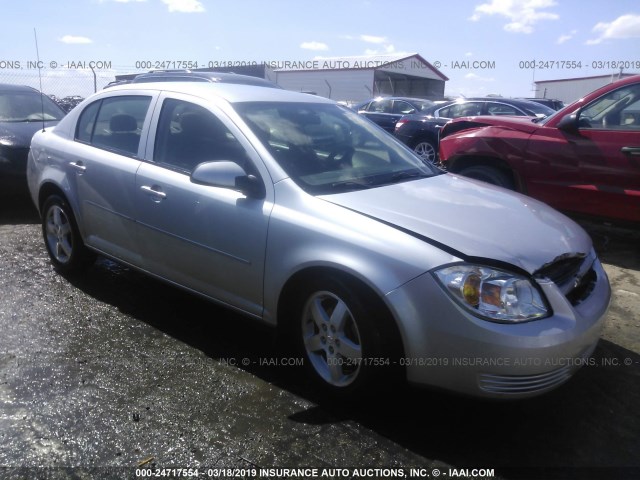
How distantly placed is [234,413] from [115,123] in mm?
2446

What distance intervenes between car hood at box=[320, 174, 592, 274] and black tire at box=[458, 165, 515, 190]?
8.01ft

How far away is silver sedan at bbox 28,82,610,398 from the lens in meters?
2.46

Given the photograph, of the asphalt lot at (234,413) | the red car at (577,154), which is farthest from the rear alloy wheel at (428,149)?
the asphalt lot at (234,413)

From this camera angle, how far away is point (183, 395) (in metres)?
2.95

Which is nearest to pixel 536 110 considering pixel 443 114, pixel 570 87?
pixel 443 114

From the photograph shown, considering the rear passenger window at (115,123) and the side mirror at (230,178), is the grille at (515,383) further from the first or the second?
the rear passenger window at (115,123)

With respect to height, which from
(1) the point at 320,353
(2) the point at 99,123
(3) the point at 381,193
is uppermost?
(2) the point at 99,123

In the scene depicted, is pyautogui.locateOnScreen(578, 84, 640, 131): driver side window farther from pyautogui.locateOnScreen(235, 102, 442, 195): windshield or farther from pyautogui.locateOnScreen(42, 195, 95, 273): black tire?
pyautogui.locateOnScreen(42, 195, 95, 273): black tire

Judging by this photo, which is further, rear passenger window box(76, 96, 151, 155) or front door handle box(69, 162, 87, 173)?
front door handle box(69, 162, 87, 173)

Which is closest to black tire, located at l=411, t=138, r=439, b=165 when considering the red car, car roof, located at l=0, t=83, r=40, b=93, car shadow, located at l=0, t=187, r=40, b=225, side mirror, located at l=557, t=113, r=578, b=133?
the red car

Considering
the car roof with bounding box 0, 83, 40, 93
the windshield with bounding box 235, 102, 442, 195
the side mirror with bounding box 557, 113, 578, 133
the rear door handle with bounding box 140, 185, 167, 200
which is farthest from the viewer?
the car roof with bounding box 0, 83, 40, 93

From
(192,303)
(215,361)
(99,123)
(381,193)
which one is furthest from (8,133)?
(381,193)

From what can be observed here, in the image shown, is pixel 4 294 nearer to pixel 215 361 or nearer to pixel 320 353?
pixel 215 361

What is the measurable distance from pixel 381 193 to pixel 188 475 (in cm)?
172
